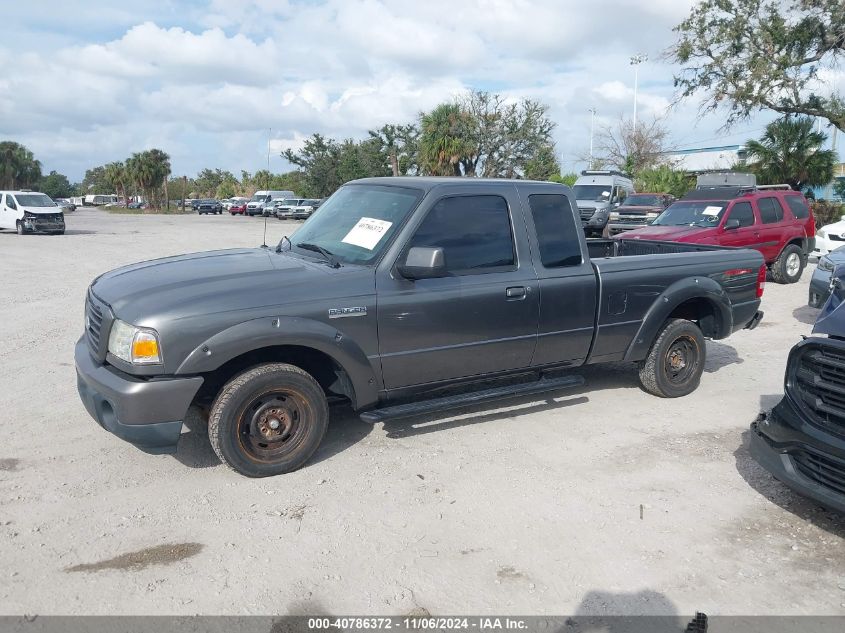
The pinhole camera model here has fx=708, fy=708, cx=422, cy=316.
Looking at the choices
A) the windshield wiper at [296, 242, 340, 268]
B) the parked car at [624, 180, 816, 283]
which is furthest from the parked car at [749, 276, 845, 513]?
the parked car at [624, 180, 816, 283]

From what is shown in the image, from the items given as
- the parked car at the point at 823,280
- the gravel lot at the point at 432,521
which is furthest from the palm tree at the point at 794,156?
the gravel lot at the point at 432,521

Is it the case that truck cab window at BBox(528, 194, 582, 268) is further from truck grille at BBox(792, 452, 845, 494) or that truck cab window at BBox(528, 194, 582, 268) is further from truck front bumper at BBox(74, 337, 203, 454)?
truck front bumper at BBox(74, 337, 203, 454)

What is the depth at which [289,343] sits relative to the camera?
4410mm

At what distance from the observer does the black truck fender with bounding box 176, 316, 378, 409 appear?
13.8 feet

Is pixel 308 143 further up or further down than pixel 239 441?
further up

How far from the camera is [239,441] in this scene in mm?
4422

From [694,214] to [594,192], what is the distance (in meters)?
11.5

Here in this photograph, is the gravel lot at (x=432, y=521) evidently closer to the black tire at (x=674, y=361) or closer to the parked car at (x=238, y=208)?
the black tire at (x=674, y=361)

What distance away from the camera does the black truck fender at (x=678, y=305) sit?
6.06 meters

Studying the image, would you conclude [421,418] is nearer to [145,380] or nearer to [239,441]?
[239,441]

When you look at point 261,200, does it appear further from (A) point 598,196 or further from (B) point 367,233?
(B) point 367,233

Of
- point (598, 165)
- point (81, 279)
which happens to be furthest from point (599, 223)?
point (598, 165)

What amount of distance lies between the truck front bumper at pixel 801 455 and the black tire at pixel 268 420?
2.73 m

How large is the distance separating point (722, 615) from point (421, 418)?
9.21 ft
